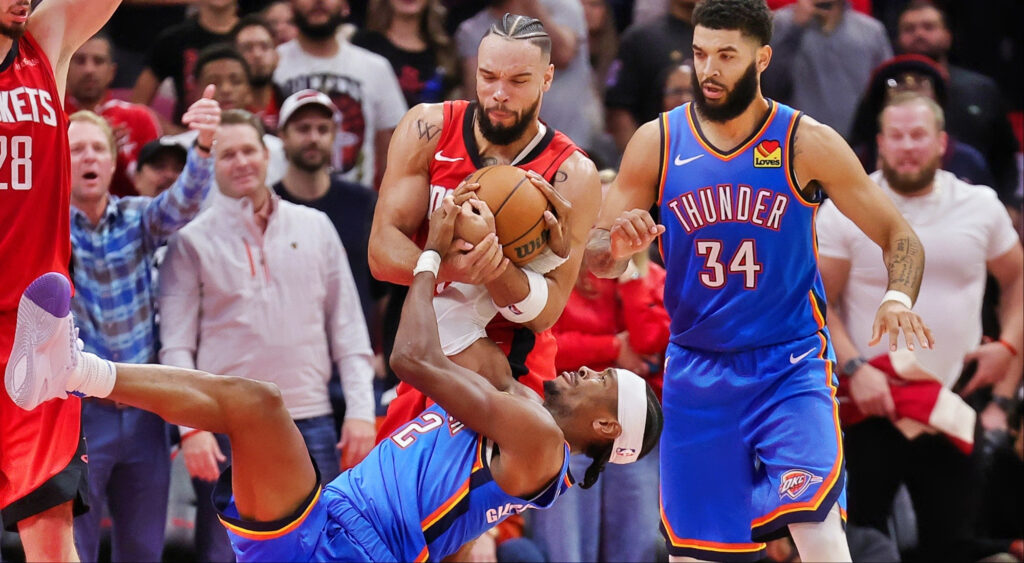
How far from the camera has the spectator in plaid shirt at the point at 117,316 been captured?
650 cm

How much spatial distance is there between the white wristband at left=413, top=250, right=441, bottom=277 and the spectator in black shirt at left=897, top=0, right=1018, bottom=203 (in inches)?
192

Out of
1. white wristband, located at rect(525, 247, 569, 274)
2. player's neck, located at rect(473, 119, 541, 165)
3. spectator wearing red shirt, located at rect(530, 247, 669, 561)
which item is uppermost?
player's neck, located at rect(473, 119, 541, 165)

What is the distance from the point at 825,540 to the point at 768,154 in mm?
1459

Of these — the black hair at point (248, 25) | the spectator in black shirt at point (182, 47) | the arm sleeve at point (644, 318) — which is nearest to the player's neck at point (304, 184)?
the black hair at point (248, 25)

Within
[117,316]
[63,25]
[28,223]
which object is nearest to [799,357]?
[28,223]

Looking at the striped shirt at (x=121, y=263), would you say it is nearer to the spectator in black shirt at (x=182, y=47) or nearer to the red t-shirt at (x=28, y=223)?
the red t-shirt at (x=28, y=223)

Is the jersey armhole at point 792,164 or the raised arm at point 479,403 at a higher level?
the jersey armhole at point 792,164

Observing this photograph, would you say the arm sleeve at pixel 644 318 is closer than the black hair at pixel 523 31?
No

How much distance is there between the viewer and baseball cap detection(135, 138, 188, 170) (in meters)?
7.34

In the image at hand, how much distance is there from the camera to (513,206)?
493 cm

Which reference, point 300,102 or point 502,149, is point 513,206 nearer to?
point 502,149

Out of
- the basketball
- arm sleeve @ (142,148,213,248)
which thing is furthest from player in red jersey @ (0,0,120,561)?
the basketball

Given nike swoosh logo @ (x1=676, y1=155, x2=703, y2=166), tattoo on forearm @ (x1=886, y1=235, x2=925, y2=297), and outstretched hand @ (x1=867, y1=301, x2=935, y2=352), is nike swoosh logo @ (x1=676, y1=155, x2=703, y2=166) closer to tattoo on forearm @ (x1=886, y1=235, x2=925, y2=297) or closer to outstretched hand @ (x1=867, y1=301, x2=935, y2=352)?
tattoo on forearm @ (x1=886, y1=235, x2=925, y2=297)

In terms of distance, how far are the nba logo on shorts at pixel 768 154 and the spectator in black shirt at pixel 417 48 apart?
12.2 feet
